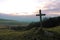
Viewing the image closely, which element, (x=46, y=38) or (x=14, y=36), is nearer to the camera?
(x=46, y=38)

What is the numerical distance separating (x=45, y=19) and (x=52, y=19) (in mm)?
1738

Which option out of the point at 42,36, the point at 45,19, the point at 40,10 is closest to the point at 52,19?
the point at 45,19

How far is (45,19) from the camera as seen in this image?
36.1 metres

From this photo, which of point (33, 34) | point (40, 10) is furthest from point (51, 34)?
point (40, 10)

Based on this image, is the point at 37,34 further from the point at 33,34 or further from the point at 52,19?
the point at 52,19

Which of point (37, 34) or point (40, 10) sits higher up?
point (40, 10)

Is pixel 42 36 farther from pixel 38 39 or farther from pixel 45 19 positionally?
pixel 45 19

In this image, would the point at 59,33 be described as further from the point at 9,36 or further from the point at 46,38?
the point at 9,36

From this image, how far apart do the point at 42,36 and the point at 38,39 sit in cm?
130

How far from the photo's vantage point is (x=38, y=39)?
23.9 m

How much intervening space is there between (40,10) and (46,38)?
17.2ft

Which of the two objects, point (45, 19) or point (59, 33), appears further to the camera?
point (45, 19)

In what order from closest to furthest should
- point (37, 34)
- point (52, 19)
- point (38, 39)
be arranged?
point (38, 39) → point (37, 34) → point (52, 19)

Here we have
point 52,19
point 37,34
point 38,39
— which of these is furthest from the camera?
point 52,19
